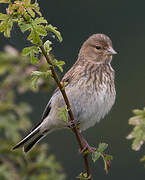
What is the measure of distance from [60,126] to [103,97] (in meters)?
0.49

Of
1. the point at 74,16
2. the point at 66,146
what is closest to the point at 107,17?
the point at 74,16

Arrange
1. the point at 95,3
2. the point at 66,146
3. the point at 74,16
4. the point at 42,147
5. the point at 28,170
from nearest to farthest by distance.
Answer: the point at 28,170 < the point at 42,147 < the point at 66,146 < the point at 74,16 < the point at 95,3

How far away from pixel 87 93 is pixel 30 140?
0.62 meters

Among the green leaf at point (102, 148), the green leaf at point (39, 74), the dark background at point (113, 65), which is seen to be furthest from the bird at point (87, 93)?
the dark background at point (113, 65)

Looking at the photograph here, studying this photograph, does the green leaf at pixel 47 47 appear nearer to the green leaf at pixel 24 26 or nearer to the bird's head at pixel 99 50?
the green leaf at pixel 24 26

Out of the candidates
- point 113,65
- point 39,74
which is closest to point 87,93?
point 39,74

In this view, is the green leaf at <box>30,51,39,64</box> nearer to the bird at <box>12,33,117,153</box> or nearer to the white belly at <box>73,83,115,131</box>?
the bird at <box>12,33,117,153</box>

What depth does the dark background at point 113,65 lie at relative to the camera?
13023 mm

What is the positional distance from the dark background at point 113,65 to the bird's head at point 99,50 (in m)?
6.13

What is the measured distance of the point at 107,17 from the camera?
615 inches

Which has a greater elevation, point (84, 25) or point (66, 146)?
point (84, 25)

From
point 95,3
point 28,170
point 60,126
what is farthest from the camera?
point 95,3

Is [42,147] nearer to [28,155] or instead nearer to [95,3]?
[28,155]

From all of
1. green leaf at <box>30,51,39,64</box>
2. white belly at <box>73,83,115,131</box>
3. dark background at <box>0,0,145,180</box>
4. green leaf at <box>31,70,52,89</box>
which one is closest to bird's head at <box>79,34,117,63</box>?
white belly at <box>73,83,115,131</box>
